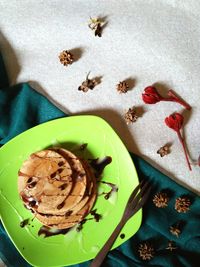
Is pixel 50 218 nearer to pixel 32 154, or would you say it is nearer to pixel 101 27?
pixel 32 154

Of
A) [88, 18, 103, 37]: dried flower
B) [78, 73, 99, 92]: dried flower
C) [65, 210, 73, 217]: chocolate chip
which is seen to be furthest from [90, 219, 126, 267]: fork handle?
[88, 18, 103, 37]: dried flower

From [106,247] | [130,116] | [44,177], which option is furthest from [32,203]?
[130,116]

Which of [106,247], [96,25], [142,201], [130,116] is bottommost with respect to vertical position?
[106,247]

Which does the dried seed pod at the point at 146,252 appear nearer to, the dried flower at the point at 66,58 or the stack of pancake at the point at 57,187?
the stack of pancake at the point at 57,187

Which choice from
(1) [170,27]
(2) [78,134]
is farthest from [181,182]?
(1) [170,27]

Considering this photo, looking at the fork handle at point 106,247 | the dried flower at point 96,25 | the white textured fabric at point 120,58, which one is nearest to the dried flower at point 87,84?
the white textured fabric at point 120,58

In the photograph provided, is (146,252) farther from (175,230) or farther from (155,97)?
(155,97)
